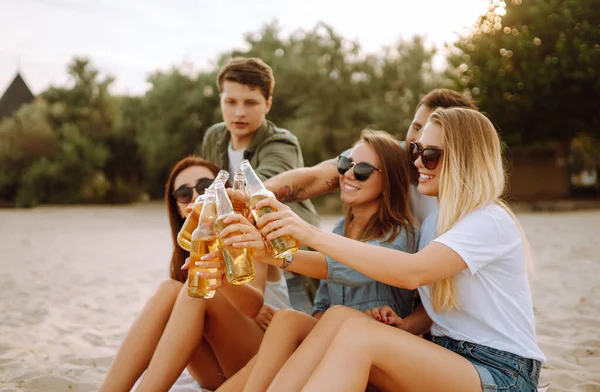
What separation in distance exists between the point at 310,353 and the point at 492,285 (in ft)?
2.85

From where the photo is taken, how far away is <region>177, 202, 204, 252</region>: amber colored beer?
99.0 inches

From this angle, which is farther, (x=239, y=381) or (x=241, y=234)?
(x=239, y=381)

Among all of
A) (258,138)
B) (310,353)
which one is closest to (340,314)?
(310,353)

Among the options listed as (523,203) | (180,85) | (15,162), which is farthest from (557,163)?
(15,162)

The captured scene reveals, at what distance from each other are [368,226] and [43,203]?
2450cm

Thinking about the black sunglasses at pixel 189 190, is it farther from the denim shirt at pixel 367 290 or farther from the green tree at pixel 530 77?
the green tree at pixel 530 77

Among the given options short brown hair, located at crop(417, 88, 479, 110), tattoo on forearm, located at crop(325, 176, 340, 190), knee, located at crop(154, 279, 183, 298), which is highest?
short brown hair, located at crop(417, 88, 479, 110)

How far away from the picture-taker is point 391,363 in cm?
224

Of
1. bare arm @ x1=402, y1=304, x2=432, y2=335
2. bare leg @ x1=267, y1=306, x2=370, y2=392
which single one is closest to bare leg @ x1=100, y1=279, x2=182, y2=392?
bare leg @ x1=267, y1=306, x2=370, y2=392

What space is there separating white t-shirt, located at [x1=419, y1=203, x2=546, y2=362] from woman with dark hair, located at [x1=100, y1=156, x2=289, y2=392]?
3.90 feet

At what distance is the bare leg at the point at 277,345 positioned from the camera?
8.17 feet

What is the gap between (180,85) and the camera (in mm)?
25516

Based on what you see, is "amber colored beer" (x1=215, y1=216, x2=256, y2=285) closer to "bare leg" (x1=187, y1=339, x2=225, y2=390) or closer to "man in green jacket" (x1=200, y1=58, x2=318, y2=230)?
"bare leg" (x1=187, y1=339, x2=225, y2=390)

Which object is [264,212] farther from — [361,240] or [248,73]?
[248,73]
